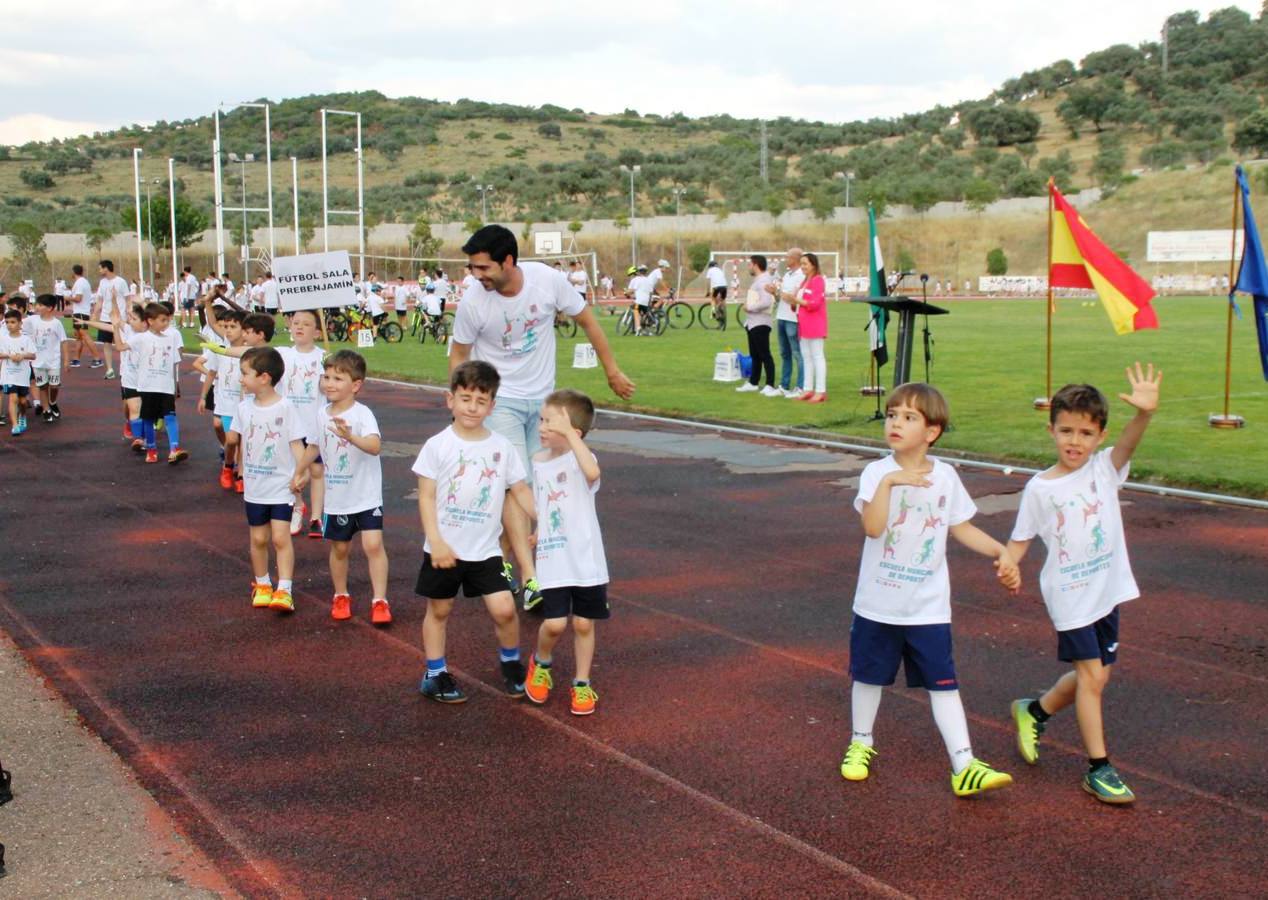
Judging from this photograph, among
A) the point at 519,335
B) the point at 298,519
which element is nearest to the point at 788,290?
the point at 298,519

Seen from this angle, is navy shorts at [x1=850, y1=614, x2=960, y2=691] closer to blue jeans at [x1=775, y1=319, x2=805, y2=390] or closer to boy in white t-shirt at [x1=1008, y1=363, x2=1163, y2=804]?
boy in white t-shirt at [x1=1008, y1=363, x2=1163, y2=804]

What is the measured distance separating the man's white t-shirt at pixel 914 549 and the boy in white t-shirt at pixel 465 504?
1711 mm

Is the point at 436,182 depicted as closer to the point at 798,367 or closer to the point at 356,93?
the point at 356,93

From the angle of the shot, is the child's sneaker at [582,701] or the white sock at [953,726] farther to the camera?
the child's sneaker at [582,701]

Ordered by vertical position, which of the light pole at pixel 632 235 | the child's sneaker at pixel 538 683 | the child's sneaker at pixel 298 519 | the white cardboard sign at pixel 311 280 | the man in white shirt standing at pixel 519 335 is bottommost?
the child's sneaker at pixel 538 683

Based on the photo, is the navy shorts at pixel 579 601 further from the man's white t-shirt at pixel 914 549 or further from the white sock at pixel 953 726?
the white sock at pixel 953 726

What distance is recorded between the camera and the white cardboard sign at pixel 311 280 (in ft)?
42.1

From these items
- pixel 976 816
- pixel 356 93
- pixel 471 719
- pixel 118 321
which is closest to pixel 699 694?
pixel 471 719

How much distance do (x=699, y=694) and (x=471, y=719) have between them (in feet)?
3.44

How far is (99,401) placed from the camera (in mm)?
19781

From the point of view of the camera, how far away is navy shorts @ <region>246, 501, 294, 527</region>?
295 inches

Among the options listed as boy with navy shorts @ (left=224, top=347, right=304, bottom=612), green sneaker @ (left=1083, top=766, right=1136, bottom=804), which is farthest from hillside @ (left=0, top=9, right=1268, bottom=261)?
green sneaker @ (left=1083, top=766, right=1136, bottom=804)

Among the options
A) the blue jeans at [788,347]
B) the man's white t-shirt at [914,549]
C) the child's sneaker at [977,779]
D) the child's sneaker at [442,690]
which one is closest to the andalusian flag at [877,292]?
the blue jeans at [788,347]

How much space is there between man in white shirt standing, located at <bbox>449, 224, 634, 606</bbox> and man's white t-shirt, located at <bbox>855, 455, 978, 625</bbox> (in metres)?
2.24
